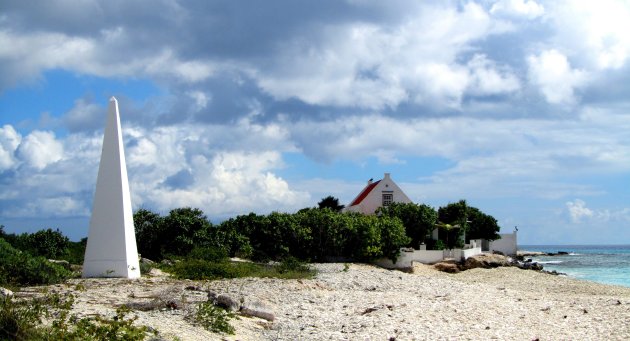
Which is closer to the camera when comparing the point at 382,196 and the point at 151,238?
the point at 151,238

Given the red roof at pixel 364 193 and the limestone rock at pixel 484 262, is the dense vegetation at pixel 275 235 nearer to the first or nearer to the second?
the limestone rock at pixel 484 262

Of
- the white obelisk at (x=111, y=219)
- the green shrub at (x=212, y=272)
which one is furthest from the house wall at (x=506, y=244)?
the white obelisk at (x=111, y=219)

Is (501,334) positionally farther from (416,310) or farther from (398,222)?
(398,222)

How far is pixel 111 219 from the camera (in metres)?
22.5

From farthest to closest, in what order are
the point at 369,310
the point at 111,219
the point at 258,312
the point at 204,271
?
1. the point at 204,271
2. the point at 111,219
3. the point at 369,310
4. the point at 258,312

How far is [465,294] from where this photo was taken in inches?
912

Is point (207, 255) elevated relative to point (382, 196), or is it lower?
lower

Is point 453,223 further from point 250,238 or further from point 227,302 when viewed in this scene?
point 227,302

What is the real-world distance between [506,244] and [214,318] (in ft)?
223

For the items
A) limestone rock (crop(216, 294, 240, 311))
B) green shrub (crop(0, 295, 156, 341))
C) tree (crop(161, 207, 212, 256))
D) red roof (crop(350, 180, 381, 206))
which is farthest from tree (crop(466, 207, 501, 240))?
green shrub (crop(0, 295, 156, 341))

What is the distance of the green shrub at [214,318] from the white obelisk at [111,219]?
9.25 metres

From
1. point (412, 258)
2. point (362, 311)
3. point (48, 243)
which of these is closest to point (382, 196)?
point (412, 258)

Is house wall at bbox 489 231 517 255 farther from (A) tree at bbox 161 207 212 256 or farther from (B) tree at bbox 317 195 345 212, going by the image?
(A) tree at bbox 161 207 212 256

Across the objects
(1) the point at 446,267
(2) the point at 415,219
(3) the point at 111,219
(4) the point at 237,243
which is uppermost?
(2) the point at 415,219
